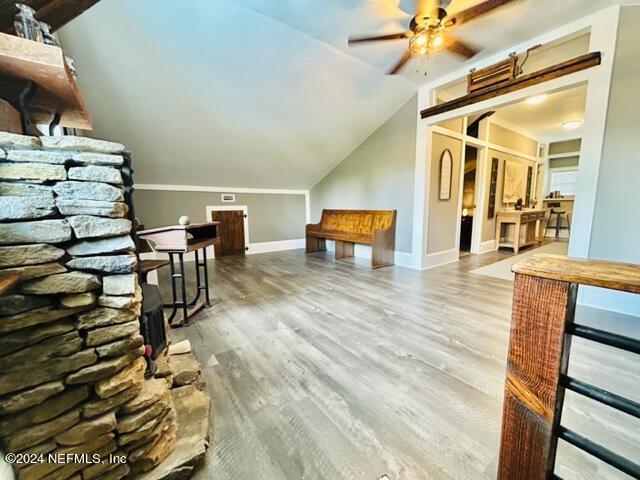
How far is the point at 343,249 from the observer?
5.01m

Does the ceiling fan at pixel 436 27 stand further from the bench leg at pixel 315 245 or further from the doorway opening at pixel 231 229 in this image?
the doorway opening at pixel 231 229

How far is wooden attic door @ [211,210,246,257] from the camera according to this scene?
5.11 m

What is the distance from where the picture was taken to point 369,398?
1365mm

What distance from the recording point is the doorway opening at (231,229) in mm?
5098

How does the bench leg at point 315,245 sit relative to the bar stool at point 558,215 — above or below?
below

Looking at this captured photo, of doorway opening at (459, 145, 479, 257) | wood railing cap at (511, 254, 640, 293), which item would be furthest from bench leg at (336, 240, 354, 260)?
wood railing cap at (511, 254, 640, 293)

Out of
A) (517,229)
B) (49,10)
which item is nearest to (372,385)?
(49,10)

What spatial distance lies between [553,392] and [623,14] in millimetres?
3543

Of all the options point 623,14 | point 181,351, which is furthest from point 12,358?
point 623,14

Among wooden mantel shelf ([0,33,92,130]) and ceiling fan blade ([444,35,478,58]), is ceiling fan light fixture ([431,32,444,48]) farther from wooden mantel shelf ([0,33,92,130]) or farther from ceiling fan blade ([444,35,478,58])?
wooden mantel shelf ([0,33,92,130])

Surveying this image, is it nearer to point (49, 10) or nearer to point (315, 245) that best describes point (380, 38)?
point (49, 10)

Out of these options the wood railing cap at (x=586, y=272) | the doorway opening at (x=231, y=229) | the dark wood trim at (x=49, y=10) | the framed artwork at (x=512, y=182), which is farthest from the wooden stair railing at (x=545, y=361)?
the framed artwork at (x=512, y=182)

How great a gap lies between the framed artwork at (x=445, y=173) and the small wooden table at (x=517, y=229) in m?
1.90

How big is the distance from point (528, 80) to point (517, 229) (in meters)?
3.28
